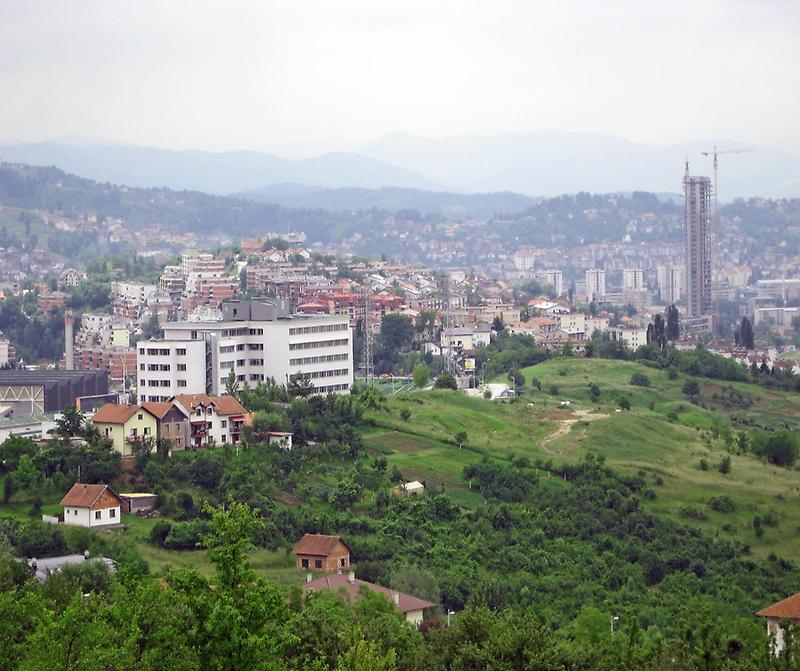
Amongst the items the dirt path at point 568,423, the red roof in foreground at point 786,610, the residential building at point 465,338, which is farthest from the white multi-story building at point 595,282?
the red roof in foreground at point 786,610

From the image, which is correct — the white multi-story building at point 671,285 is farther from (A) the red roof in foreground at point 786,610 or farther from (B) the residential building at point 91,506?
(A) the red roof in foreground at point 786,610

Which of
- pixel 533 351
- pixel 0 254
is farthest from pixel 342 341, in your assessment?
pixel 0 254

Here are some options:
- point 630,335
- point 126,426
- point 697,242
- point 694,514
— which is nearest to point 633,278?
point 697,242

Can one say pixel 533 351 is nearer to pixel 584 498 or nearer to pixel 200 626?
A: pixel 584 498

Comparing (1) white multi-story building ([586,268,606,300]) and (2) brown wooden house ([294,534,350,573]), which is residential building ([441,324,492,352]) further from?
(1) white multi-story building ([586,268,606,300])

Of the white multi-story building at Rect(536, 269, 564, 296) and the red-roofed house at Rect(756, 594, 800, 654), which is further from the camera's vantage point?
the white multi-story building at Rect(536, 269, 564, 296)

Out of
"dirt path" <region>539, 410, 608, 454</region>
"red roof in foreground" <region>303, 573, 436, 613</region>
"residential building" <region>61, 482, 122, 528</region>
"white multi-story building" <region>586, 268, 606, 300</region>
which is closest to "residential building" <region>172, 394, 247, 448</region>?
"residential building" <region>61, 482, 122, 528</region>
